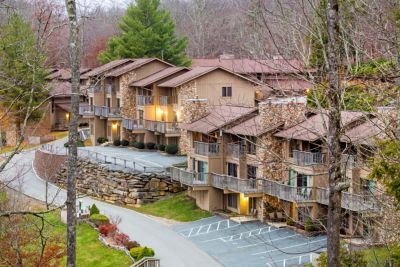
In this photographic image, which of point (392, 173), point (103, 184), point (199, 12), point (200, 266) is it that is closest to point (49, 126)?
point (103, 184)

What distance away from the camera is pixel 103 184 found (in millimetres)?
41688

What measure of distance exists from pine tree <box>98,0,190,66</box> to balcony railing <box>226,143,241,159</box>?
83.0 feet

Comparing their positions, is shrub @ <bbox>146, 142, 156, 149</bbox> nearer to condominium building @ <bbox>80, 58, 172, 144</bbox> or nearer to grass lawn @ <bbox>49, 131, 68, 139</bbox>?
condominium building @ <bbox>80, 58, 172, 144</bbox>

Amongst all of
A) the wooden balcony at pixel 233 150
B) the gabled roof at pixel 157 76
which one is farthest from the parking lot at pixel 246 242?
the gabled roof at pixel 157 76

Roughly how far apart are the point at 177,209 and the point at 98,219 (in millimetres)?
5839

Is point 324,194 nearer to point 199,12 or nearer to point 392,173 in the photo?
point 392,173

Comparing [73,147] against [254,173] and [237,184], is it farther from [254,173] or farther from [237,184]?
[254,173]

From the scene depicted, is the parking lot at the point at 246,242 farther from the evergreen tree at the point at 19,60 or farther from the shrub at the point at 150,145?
the evergreen tree at the point at 19,60

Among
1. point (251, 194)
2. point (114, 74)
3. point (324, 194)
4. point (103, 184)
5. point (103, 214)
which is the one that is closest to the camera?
point (324, 194)

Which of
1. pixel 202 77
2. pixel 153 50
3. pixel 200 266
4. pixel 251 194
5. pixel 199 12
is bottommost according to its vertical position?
pixel 200 266

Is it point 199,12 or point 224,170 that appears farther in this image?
point 199,12

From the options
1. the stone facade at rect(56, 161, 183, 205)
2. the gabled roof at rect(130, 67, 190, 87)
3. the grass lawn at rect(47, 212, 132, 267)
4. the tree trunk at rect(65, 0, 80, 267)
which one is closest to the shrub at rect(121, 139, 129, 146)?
the gabled roof at rect(130, 67, 190, 87)

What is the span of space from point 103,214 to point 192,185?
5836 mm

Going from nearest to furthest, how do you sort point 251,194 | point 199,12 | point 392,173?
point 392,173 → point 251,194 → point 199,12
